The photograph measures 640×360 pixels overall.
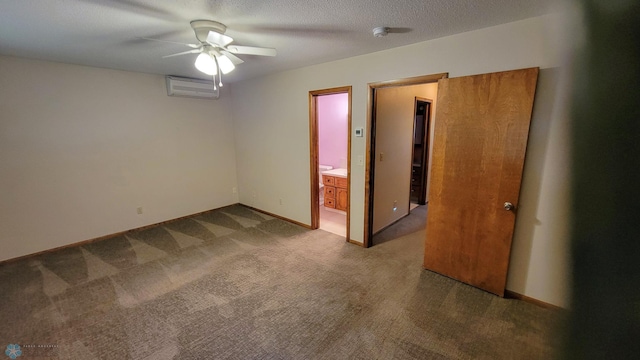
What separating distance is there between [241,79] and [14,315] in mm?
3668

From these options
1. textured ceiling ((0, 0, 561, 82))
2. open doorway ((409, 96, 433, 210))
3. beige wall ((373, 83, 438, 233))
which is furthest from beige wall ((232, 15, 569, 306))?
open doorway ((409, 96, 433, 210))

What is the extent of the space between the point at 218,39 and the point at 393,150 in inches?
101

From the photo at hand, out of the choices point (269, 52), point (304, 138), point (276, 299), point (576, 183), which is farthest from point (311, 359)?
point (304, 138)

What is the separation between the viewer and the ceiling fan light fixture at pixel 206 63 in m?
2.11

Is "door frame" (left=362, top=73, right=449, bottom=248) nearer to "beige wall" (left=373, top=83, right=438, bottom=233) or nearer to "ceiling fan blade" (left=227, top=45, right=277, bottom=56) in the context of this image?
"beige wall" (left=373, top=83, right=438, bottom=233)

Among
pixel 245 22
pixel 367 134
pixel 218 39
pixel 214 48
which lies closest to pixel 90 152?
pixel 214 48

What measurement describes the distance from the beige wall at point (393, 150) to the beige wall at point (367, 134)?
351 millimetres

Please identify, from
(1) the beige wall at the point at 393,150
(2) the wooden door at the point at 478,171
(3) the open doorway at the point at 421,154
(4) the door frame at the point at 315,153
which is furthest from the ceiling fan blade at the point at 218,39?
(3) the open doorway at the point at 421,154

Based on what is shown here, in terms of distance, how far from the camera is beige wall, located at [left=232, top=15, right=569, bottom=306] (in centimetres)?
60

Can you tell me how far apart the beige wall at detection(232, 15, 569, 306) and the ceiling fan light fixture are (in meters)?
1.48

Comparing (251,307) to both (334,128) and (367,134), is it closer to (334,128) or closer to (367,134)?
(367,134)

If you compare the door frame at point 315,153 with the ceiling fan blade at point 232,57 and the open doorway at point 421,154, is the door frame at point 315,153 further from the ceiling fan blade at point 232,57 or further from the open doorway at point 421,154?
the open doorway at point 421,154

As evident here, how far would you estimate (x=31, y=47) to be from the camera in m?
2.49

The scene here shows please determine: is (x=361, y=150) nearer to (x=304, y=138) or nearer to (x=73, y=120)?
(x=304, y=138)
